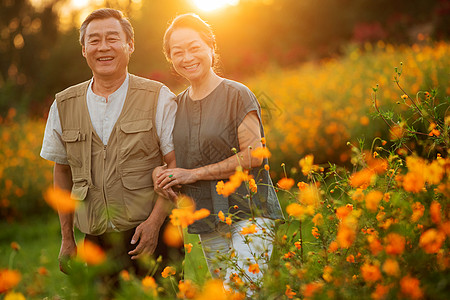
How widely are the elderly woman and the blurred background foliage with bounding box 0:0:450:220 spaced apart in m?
1.68

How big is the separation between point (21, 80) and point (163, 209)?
15496 mm

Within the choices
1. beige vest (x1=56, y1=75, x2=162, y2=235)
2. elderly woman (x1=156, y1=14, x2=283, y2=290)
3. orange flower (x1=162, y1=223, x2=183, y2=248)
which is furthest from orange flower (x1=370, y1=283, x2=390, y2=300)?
beige vest (x1=56, y1=75, x2=162, y2=235)

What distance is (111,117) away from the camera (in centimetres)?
237

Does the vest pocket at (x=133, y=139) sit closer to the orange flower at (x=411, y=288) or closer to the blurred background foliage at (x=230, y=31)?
the orange flower at (x=411, y=288)

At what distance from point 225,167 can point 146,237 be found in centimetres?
59

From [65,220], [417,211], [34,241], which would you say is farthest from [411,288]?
[34,241]

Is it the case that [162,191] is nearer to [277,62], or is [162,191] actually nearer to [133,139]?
[133,139]

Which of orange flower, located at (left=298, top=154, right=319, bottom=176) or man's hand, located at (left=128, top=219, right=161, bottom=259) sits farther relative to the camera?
man's hand, located at (left=128, top=219, right=161, bottom=259)

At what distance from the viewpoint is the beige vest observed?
2309 mm

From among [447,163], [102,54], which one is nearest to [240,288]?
[447,163]

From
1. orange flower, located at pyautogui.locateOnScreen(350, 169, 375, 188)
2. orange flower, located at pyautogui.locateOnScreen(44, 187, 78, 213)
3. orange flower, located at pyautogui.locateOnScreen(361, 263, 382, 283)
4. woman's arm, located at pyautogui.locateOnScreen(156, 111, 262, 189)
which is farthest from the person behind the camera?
orange flower, located at pyautogui.locateOnScreen(44, 187, 78, 213)

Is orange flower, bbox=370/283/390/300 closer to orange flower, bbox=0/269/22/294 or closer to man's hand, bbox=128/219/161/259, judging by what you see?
orange flower, bbox=0/269/22/294

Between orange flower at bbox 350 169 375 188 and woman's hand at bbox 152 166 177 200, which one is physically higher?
orange flower at bbox 350 169 375 188

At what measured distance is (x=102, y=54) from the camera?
2.30 meters
